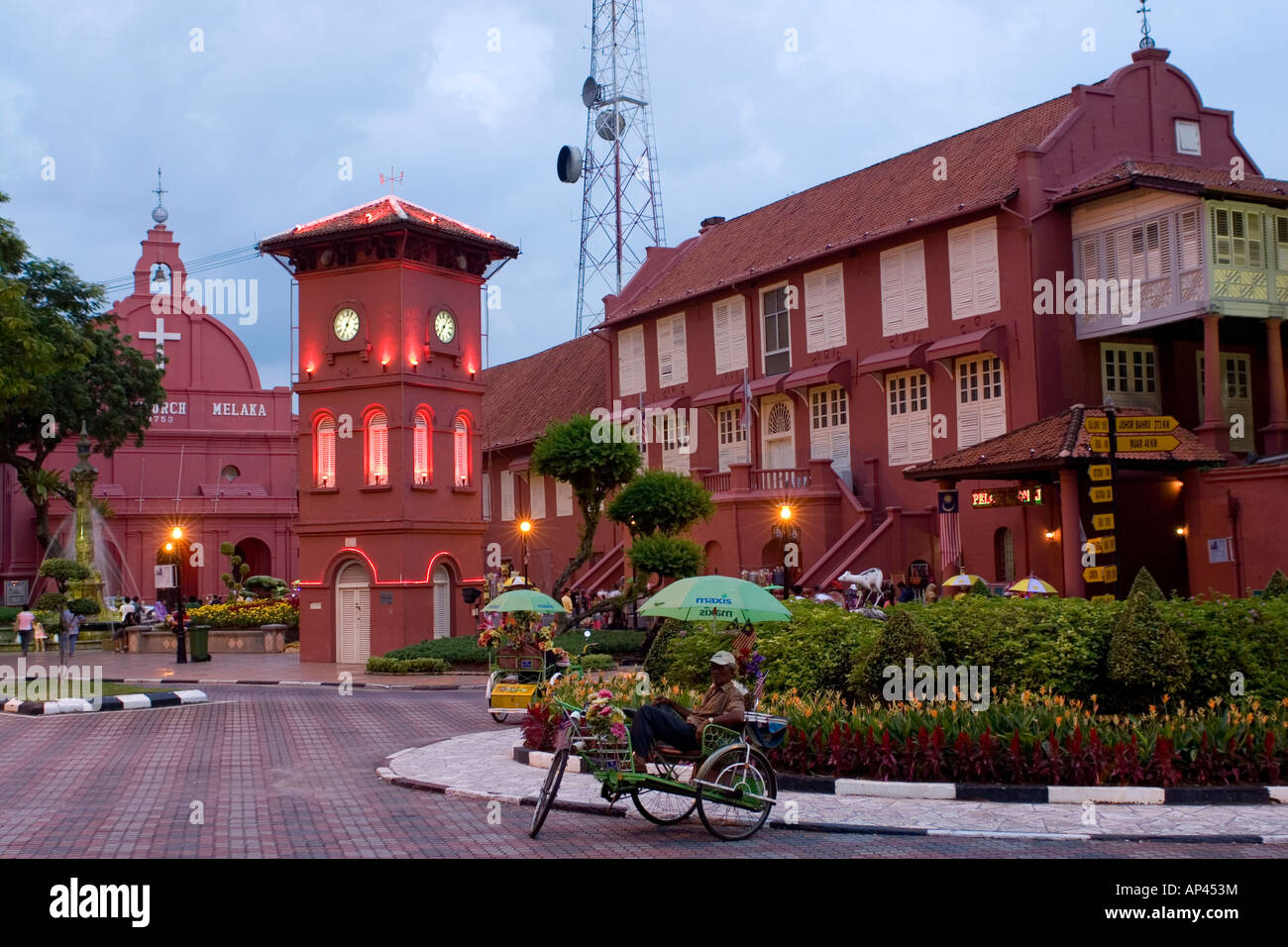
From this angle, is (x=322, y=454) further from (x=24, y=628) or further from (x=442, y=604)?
(x=24, y=628)

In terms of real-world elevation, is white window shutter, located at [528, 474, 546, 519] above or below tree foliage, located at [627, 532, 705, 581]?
above

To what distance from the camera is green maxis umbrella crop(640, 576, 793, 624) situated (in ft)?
44.5

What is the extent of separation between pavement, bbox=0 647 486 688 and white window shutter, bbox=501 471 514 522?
51.5 feet

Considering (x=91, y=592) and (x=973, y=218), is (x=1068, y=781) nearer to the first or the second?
(x=973, y=218)

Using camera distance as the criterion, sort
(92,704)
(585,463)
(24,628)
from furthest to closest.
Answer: (24,628), (585,463), (92,704)

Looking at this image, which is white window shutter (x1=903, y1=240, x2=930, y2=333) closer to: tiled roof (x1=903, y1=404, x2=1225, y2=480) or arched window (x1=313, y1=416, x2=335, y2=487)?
tiled roof (x1=903, y1=404, x2=1225, y2=480)

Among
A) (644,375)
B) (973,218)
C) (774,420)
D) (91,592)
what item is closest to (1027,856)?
(973,218)

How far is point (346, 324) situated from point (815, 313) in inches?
505

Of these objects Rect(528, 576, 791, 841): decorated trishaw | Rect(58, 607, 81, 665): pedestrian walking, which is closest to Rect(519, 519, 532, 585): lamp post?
Rect(58, 607, 81, 665): pedestrian walking

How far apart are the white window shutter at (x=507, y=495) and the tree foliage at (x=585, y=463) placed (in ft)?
72.3

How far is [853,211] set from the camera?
3775 centimetres

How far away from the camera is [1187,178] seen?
2939 centimetres

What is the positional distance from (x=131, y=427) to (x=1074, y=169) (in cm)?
3445

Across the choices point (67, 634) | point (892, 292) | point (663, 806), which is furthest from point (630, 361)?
point (663, 806)
